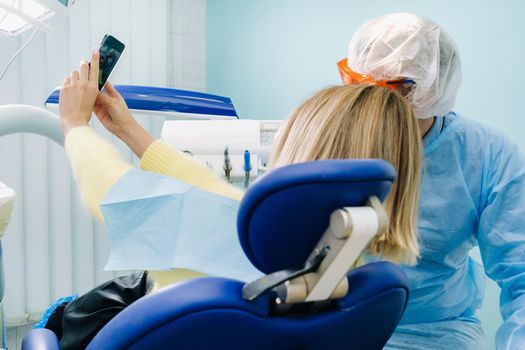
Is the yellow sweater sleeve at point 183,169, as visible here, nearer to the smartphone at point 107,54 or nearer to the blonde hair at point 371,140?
the blonde hair at point 371,140

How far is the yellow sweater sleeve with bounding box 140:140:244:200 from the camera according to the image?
72 centimetres

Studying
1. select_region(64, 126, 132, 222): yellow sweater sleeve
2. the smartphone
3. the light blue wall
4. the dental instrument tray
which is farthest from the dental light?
the light blue wall

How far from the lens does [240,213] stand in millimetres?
423

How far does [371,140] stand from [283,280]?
29 cm

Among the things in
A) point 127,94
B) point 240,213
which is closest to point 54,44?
point 127,94

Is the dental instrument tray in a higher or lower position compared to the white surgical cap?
lower

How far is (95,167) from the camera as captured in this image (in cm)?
67

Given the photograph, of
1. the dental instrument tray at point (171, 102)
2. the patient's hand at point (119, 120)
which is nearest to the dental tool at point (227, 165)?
the dental instrument tray at point (171, 102)

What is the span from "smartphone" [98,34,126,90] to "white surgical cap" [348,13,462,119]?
554 millimetres

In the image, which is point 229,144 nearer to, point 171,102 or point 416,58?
point 171,102

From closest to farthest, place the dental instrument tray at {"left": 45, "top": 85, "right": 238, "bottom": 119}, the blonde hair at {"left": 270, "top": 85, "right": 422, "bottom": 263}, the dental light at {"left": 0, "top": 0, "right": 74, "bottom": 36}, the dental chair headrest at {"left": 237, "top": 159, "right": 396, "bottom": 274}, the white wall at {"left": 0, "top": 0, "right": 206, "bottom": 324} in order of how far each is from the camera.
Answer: the dental chair headrest at {"left": 237, "top": 159, "right": 396, "bottom": 274}
the blonde hair at {"left": 270, "top": 85, "right": 422, "bottom": 263}
the dental light at {"left": 0, "top": 0, "right": 74, "bottom": 36}
the dental instrument tray at {"left": 45, "top": 85, "right": 238, "bottom": 119}
the white wall at {"left": 0, "top": 0, "right": 206, "bottom": 324}

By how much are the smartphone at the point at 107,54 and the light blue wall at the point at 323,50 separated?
1035mm

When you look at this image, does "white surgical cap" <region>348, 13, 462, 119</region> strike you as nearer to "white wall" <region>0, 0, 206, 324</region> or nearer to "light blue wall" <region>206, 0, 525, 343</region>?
"light blue wall" <region>206, 0, 525, 343</region>

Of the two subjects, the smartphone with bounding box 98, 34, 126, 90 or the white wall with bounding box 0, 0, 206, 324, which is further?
the white wall with bounding box 0, 0, 206, 324
